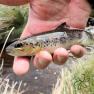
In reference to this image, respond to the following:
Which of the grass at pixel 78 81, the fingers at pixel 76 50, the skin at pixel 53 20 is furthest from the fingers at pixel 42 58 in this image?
the grass at pixel 78 81

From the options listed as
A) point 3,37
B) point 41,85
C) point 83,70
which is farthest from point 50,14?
point 3,37

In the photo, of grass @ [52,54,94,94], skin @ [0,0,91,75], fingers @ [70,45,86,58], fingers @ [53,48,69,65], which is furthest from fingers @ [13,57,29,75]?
grass @ [52,54,94,94]

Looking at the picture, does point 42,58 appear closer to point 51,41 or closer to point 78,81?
point 51,41

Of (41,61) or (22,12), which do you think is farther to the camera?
(22,12)

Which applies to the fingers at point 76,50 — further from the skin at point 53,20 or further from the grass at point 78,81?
the grass at point 78,81

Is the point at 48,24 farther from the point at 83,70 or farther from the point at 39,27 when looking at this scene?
the point at 83,70

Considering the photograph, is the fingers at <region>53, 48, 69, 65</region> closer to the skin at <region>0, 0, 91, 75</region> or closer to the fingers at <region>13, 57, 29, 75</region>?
the skin at <region>0, 0, 91, 75</region>
